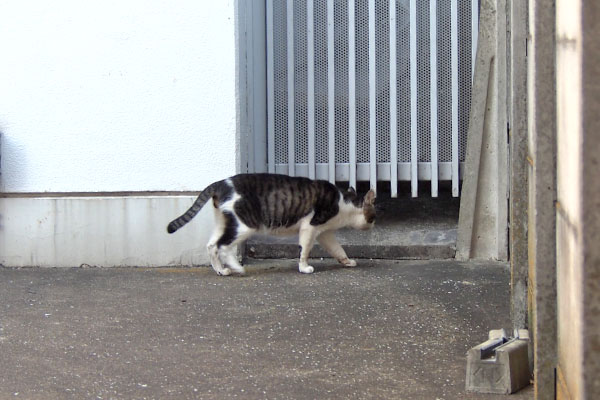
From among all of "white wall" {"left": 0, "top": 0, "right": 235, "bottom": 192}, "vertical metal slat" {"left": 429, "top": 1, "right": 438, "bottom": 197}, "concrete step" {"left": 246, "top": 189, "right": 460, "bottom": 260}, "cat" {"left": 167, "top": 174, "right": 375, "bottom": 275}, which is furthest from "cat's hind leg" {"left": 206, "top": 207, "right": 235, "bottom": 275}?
"vertical metal slat" {"left": 429, "top": 1, "right": 438, "bottom": 197}

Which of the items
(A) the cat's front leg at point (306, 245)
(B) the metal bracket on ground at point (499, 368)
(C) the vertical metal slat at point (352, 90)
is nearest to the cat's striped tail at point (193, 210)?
(A) the cat's front leg at point (306, 245)

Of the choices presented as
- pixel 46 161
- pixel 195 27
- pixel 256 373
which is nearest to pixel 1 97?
pixel 46 161

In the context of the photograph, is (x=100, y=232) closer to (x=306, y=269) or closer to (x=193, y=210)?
(x=193, y=210)

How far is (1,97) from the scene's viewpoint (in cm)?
752

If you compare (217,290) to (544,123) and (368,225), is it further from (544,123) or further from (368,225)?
(544,123)

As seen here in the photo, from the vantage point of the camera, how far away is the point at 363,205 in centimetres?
746

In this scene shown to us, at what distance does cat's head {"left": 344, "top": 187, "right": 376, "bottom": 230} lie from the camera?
292 inches

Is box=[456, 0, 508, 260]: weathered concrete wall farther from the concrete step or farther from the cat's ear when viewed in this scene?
the cat's ear

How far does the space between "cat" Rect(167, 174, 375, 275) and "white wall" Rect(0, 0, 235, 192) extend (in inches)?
18.4

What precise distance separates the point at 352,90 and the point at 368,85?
19cm

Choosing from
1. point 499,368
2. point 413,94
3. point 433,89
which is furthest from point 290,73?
point 499,368

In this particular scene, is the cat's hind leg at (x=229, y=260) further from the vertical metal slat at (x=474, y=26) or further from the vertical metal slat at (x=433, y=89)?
the vertical metal slat at (x=474, y=26)

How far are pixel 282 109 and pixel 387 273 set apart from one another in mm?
1942

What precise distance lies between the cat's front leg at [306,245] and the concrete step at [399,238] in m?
0.63
